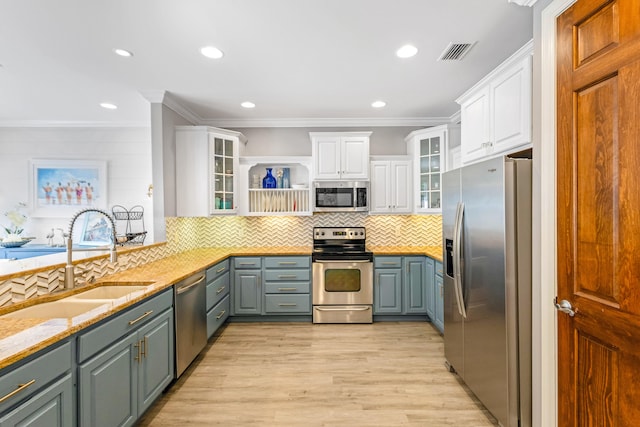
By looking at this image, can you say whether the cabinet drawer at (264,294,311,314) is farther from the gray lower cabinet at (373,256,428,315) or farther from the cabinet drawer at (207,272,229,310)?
the gray lower cabinet at (373,256,428,315)

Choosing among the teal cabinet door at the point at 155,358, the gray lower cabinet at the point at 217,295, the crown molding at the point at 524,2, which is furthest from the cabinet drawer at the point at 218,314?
the crown molding at the point at 524,2

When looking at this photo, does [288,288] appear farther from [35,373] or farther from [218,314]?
[35,373]

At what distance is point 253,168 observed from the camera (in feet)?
14.1

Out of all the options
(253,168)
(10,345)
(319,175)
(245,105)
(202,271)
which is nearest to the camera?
(10,345)

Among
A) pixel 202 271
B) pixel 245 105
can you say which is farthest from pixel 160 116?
pixel 202 271

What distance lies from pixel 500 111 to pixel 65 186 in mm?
5425

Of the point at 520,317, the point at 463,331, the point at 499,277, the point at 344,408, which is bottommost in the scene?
the point at 344,408

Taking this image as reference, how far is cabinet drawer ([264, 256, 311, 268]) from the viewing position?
3801 mm

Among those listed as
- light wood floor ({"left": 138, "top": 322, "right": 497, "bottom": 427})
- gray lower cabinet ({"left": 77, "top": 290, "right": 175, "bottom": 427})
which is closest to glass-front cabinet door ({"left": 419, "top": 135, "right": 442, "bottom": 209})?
light wood floor ({"left": 138, "top": 322, "right": 497, "bottom": 427})

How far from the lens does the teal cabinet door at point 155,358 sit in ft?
6.37

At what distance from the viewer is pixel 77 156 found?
4414 millimetres

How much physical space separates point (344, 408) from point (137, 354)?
1437 mm

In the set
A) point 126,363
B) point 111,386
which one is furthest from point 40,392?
point 126,363

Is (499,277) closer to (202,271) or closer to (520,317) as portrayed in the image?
(520,317)
